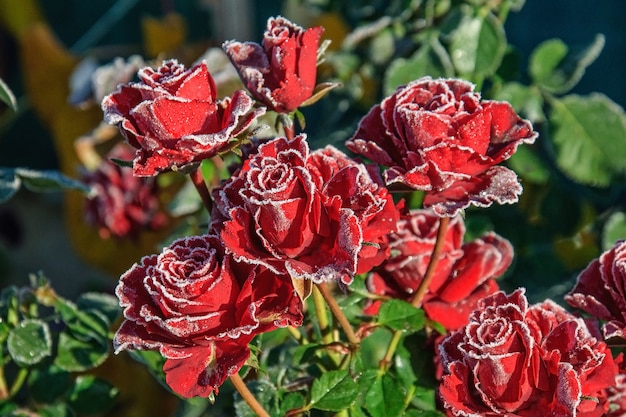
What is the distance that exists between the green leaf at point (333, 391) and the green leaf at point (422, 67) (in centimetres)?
52

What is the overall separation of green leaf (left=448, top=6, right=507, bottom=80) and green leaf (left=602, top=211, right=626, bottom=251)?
27 cm

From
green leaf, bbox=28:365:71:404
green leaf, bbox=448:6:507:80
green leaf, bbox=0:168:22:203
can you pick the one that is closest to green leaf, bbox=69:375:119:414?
green leaf, bbox=28:365:71:404

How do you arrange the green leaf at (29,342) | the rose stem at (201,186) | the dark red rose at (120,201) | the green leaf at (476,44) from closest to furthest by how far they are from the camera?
1. the rose stem at (201,186)
2. the green leaf at (29,342)
3. the green leaf at (476,44)
4. the dark red rose at (120,201)

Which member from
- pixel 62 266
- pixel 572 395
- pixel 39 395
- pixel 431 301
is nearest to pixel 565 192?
pixel 431 301

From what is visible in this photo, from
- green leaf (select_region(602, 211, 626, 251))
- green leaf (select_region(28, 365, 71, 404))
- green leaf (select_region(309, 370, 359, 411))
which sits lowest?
green leaf (select_region(602, 211, 626, 251))

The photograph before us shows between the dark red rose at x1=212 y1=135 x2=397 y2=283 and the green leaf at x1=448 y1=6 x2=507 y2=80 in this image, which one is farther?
the green leaf at x1=448 y1=6 x2=507 y2=80

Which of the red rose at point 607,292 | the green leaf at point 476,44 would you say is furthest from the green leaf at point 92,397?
the green leaf at point 476,44

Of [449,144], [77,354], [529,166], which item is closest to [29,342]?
[77,354]

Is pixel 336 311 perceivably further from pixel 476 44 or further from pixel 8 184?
pixel 476 44

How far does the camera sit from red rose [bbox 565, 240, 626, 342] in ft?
1.90

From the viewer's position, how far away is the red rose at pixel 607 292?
0.58 meters

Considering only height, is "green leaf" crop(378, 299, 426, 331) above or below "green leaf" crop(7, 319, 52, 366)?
below

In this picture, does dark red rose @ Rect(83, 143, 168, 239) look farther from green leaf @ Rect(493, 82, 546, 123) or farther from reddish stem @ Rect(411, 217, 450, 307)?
reddish stem @ Rect(411, 217, 450, 307)

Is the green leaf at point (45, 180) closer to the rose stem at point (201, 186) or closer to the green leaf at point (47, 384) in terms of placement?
the green leaf at point (47, 384)
